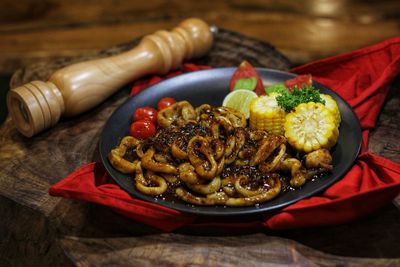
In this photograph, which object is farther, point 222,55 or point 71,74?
point 222,55

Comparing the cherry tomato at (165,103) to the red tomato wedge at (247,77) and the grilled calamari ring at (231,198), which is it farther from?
the grilled calamari ring at (231,198)

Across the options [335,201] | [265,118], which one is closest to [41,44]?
[265,118]

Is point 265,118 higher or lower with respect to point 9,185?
higher

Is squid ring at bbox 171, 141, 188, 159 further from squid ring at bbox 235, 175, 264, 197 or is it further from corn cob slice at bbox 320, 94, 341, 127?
corn cob slice at bbox 320, 94, 341, 127

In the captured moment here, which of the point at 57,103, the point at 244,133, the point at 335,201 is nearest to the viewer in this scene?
the point at 335,201

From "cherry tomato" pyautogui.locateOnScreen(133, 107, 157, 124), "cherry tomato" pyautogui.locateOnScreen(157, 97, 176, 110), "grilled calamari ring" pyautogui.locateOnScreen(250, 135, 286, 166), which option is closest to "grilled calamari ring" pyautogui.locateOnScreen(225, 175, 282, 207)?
"grilled calamari ring" pyautogui.locateOnScreen(250, 135, 286, 166)

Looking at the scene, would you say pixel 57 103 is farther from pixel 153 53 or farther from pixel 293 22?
pixel 293 22

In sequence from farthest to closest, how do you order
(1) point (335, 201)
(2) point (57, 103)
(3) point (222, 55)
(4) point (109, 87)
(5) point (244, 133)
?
(3) point (222, 55) < (4) point (109, 87) < (2) point (57, 103) < (5) point (244, 133) < (1) point (335, 201)

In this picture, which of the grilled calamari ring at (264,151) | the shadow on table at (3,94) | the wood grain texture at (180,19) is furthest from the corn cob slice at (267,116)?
the shadow on table at (3,94)
